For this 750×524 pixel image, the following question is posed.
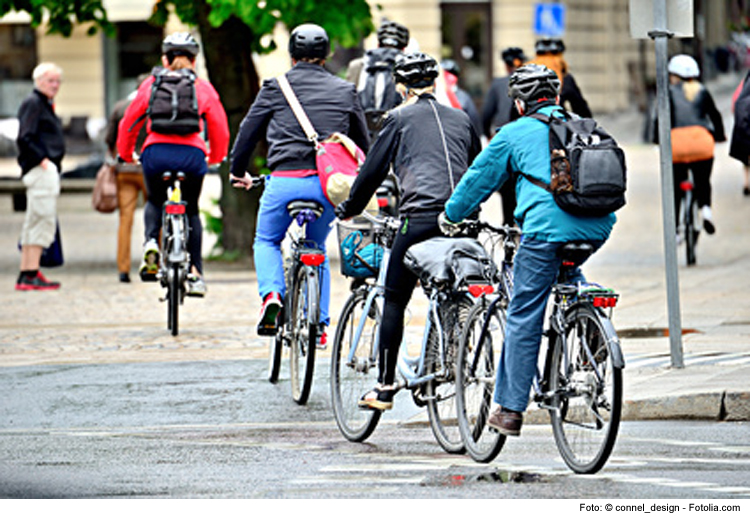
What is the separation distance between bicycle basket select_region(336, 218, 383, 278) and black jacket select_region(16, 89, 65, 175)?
7.23 m

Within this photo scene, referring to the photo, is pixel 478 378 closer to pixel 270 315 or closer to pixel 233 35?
pixel 270 315

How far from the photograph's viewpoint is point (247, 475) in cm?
736

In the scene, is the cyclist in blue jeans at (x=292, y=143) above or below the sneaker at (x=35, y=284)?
above

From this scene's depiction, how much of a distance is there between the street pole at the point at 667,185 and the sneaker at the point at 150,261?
4.15m

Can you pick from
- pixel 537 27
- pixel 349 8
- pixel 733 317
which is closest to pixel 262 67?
pixel 537 27

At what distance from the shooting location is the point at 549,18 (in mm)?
38469

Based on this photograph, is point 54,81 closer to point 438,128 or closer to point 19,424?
point 19,424

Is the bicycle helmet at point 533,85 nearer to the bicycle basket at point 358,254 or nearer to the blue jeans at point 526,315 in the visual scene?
the blue jeans at point 526,315

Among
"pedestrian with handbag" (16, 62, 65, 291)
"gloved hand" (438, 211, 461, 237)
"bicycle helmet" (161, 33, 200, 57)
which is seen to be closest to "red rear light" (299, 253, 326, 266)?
"gloved hand" (438, 211, 461, 237)

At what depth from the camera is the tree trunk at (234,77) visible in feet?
58.0

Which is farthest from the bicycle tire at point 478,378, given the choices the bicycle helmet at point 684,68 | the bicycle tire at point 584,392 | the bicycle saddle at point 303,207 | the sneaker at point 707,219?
the bicycle helmet at point 684,68

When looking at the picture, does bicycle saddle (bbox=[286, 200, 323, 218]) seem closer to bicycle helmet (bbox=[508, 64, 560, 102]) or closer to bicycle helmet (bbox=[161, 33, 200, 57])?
bicycle helmet (bbox=[508, 64, 560, 102])

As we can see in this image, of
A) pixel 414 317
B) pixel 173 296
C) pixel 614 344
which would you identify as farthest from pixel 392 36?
pixel 614 344
